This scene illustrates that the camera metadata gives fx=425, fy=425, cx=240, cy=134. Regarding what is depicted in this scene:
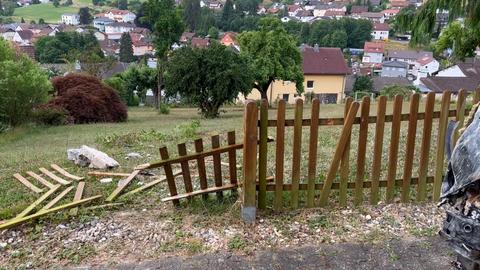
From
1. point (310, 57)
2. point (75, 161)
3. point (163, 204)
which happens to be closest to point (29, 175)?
point (75, 161)

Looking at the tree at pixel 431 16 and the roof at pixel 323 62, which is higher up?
the tree at pixel 431 16

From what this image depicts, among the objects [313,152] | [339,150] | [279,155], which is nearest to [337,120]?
[339,150]

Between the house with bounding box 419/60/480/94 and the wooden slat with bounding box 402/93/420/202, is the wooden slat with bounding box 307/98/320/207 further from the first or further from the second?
the house with bounding box 419/60/480/94

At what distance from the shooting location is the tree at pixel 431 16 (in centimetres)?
820

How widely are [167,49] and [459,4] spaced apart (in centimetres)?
2481

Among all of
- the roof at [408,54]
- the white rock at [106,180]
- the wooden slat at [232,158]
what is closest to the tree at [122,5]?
the roof at [408,54]

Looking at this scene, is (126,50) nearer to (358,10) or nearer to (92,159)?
(92,159)

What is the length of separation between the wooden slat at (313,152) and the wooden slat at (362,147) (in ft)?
1.60

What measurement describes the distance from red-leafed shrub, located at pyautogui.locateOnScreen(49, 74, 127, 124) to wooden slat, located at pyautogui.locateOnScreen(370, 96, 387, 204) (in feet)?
60.8

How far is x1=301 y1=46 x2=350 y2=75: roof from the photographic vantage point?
156 feet

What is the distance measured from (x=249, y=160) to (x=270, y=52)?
90.0 ft

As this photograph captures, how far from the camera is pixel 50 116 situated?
63.4 feet

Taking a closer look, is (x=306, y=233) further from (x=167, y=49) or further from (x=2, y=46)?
(x=167, y=49)

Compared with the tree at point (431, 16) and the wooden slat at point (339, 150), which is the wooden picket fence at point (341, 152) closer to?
the wooden slat at point (339, 150)
